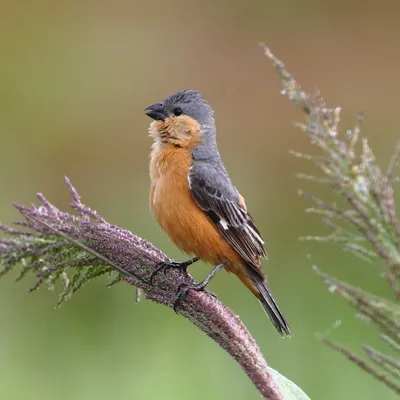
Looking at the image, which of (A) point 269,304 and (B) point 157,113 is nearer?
(A) point 269,304

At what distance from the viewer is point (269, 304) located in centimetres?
342

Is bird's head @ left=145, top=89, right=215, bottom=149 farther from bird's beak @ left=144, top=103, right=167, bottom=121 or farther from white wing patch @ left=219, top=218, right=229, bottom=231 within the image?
white wing patch @ left=219, top=218, right=229, bottom=231

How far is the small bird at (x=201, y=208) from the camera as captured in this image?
3.49m

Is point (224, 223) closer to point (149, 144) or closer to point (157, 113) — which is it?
point (157, 113)

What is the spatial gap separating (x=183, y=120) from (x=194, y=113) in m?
0.13

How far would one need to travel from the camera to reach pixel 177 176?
3.63 meters

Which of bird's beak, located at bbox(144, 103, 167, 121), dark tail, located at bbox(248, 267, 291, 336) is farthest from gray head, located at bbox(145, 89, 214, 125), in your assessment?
dark tail, located at bbox(248, 267, 291, 336)

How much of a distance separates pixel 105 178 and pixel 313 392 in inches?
159

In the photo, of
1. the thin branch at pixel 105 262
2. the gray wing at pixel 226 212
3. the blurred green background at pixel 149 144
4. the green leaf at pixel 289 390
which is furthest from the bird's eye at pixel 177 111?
the green leaf at pixel 289 390

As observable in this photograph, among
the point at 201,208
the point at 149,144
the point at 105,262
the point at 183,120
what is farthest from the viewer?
the point at 149,144

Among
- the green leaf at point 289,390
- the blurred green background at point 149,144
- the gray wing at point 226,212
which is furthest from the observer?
the blurred green background at point 149,144

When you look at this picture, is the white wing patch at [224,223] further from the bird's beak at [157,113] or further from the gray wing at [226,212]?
the bird's beak at [157,113]

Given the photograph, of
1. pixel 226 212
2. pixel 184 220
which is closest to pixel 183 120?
pixel 226 212

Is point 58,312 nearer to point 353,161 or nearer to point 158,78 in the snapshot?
point 158,78
